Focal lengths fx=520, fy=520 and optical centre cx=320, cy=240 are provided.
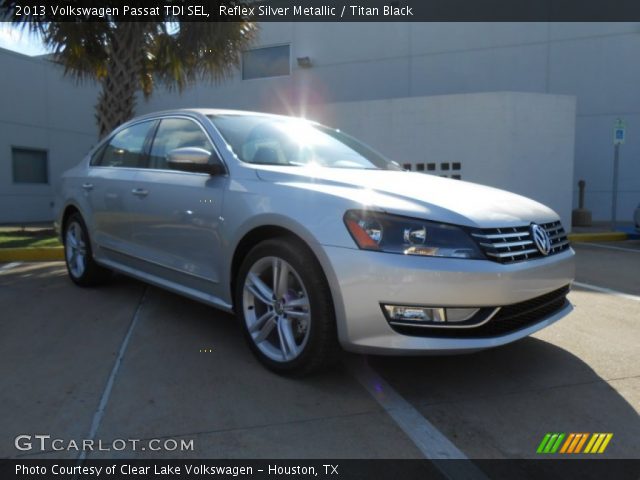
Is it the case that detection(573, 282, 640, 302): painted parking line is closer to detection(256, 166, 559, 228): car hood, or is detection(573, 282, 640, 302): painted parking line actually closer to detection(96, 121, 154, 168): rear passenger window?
detection(256, 166, 559, 228): car hood

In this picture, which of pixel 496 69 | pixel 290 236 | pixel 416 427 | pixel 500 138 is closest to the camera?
pixel 416 427

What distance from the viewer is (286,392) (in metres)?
2.80

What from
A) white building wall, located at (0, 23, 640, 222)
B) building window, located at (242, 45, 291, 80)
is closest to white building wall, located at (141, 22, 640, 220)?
white building wall, located at (0, 23, 640, 222)

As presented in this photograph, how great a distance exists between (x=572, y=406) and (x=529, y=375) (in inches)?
15.5

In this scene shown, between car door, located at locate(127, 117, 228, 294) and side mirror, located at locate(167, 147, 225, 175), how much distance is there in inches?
2.6

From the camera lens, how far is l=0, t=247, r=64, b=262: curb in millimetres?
7002

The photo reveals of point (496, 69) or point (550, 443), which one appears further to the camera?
point (496, 69)

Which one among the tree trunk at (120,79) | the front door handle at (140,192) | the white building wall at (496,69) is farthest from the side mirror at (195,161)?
the white building wall at (496,69)

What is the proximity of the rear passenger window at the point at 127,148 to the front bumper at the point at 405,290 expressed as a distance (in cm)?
250

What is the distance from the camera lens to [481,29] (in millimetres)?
14320

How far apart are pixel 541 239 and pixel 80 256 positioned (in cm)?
422

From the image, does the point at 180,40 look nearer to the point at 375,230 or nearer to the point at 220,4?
the point at 220,4

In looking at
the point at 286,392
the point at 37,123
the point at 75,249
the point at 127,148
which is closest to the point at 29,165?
the point at 37,123

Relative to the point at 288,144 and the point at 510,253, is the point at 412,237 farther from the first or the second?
the point at 288,144
